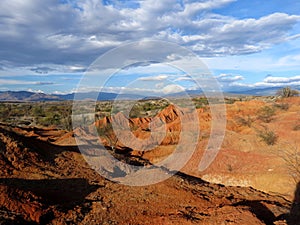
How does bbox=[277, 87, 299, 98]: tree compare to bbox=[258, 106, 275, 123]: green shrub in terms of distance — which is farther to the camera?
bbox=[277, 87, 299, 98]: tree

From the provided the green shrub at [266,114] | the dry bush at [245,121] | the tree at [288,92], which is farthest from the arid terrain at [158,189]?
the tree at [288,92]

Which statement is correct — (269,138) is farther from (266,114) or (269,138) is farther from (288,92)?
(288,92)

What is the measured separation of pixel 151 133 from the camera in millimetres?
23469

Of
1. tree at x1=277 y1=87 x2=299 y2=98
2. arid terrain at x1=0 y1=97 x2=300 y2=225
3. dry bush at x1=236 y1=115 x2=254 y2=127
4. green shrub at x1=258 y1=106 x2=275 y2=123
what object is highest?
tree at x1=277 y1=87 x2=299 y2=98

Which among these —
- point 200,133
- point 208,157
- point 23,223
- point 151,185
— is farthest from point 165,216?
point 200,133

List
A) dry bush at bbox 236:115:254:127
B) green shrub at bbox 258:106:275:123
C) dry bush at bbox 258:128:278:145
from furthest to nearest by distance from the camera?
green shrub at bbox 258:106:275:123 < dry bush at bbox 236:115:254:127 < dry bush at bbox 258:128:278:145

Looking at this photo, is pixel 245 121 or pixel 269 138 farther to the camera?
pixel 245 121

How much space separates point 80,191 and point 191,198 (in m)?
3.45

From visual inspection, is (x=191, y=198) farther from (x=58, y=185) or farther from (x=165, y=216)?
(x=58, y=185)

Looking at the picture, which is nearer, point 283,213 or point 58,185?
point 283,213

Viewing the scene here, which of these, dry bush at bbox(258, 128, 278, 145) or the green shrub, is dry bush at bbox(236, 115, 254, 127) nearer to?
the green shrub

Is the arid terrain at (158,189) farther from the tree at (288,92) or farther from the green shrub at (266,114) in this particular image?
the tree at (288,92)

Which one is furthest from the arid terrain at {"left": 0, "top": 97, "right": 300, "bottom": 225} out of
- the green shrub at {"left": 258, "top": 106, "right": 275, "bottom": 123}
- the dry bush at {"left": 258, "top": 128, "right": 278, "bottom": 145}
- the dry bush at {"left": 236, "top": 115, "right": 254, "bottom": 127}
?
the green shrub at {"left": 258, "top": 106, "right": 275, "bottom": 123}

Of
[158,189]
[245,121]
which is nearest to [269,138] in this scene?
[245,121]
